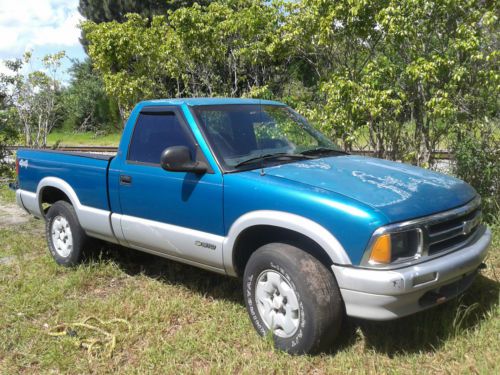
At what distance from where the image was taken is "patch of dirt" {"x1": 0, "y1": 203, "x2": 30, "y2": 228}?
311 inches

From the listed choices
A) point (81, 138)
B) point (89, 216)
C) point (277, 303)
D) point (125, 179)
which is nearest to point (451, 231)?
point (277, 303)

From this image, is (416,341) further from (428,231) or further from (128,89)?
(128,89)

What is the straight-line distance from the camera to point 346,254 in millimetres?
3195

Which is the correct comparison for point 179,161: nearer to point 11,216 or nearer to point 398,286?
point 398,286

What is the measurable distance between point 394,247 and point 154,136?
2431mm

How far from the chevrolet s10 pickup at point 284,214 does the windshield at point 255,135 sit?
0.04ft

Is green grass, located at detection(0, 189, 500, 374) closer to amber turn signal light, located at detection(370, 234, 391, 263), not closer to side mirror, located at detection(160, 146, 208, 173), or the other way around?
amber turn signal light, located at detection(370, 234, 391, 263)

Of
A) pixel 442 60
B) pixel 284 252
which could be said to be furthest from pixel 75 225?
pixel 442 60

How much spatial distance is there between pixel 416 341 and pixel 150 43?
27.9ft

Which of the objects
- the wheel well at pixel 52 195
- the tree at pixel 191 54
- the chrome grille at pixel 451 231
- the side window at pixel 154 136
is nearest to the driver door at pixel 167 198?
the side window at pixel 154 136

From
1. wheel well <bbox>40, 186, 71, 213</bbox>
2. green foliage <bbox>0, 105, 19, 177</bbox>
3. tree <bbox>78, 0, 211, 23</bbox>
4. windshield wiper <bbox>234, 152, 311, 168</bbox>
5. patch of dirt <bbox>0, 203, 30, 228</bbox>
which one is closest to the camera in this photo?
windshield wiper <bbox>234, 152, 311, 168</bbox>

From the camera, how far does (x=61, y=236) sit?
5.67m

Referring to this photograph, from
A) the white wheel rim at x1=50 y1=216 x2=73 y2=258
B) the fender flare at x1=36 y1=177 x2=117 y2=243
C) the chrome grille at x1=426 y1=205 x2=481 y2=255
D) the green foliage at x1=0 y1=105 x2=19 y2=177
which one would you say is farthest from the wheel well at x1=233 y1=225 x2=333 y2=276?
the green foliage at x1=0 y1=105 x2=19 y2=177

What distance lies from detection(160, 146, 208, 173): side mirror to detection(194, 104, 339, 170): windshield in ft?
0.57
